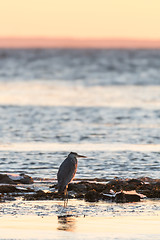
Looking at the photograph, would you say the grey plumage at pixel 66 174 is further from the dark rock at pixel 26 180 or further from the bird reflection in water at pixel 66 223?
the bird reflection in water at pixel 66 223

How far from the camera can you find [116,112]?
2842cm

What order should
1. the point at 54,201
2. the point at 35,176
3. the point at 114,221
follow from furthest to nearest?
1. the point at 35,176
2. the point at 54,201
3. the point at 114,221

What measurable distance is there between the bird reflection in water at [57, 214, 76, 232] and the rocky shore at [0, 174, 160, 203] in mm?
1438

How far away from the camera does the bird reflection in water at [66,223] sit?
8953 mm

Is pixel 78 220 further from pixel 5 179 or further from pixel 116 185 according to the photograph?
pixel 5 179

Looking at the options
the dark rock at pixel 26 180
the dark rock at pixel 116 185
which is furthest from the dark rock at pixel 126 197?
the dark rock at pixel 26 180

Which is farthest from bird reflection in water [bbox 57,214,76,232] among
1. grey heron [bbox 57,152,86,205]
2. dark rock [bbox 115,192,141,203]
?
grey heron [bbox 57,152,86,205]

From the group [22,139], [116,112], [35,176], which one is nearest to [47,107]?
[116,112]

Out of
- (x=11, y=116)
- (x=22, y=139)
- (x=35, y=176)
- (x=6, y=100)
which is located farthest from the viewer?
(x=6, y=100)

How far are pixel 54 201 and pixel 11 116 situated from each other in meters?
16.1

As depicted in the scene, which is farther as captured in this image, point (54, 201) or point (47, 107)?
point (47, 107)

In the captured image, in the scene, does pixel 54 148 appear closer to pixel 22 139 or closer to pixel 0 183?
pixel 22 139

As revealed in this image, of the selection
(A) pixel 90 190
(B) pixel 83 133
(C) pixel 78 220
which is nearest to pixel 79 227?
(C) pixel 78 220

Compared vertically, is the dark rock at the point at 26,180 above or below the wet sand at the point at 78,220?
below
